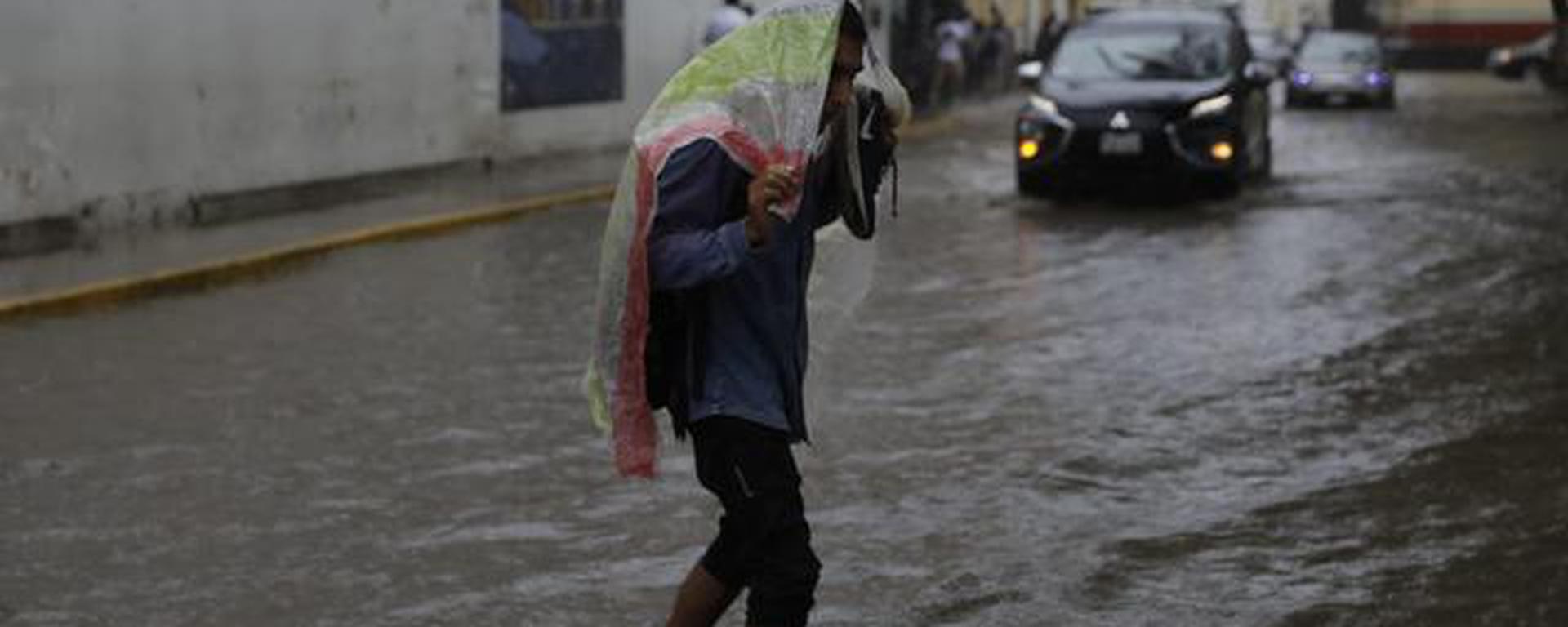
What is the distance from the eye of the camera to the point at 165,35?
19516mm

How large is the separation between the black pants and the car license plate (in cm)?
1652

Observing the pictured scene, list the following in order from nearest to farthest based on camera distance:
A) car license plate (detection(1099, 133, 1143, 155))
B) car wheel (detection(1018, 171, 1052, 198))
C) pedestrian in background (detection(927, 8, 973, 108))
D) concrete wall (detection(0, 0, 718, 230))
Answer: concrete wall (detection(0, 0, 718, 230))
car license plate (detection(1099, 133, 1143, 155))
car wheel (detection(1018, 171, 1052, 198))
pedestrian in background (detection(927, 8, 973, 108))

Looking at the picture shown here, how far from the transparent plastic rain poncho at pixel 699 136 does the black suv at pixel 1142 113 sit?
16431 millimetres

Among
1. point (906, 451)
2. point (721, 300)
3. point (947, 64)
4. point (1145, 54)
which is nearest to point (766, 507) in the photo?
point (721, 300)

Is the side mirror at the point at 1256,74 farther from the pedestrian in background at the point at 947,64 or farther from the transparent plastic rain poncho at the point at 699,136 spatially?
the pedestrian in background at the point at 947,64

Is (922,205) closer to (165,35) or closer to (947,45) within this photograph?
(165,35)

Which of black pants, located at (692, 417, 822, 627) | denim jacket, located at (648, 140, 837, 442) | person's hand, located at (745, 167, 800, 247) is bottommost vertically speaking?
black pants, located at (692, 417, 822, 627)

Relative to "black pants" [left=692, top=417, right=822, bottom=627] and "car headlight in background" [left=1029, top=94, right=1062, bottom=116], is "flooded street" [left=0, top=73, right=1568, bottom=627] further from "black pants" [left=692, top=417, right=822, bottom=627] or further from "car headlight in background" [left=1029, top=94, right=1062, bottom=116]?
"car headlight in background" [left=1029, top=94, right=1062, bottom=116]

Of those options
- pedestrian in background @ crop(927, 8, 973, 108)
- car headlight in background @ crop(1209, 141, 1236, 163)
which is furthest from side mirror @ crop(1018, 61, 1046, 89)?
pedestrian in background @ crop(927, 8, 973, 108)

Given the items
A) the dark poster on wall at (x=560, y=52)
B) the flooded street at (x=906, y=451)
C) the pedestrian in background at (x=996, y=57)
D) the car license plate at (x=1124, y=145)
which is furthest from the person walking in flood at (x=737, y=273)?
the pedestrian in background at (x=996, y=57)

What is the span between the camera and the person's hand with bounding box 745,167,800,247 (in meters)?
5.52

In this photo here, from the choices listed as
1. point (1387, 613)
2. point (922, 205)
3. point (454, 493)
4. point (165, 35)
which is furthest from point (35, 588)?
point (922, 205)

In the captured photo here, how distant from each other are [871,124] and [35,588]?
9.95 feet

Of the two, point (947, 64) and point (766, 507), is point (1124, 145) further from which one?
point (947, 64)
